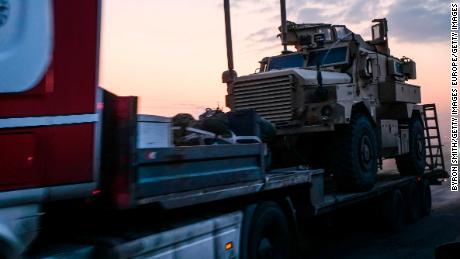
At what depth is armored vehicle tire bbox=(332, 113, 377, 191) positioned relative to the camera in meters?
Result: 9.23

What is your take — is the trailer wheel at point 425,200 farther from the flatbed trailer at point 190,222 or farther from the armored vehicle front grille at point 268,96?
the flatbed trailer at point 190,222

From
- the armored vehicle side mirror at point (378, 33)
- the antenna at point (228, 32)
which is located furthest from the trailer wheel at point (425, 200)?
the antenna at point (228, 32)

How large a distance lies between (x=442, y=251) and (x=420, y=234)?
7.62m

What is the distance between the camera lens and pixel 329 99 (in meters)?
9.52

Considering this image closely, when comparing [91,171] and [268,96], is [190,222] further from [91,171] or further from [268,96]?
[268,96]

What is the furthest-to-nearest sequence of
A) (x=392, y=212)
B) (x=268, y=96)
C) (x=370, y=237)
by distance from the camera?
(x=392, y=212) → (x=370, y=237) → (x=268, y=96)

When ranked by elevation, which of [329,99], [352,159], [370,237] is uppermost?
[329,99]

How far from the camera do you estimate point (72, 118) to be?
11.6 ft

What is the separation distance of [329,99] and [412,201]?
4126 mm

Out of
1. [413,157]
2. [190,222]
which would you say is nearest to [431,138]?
[413,157]

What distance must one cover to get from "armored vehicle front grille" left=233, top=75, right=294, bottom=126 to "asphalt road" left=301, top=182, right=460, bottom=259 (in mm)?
1965

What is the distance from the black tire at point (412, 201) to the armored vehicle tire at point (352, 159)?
272 centimetres

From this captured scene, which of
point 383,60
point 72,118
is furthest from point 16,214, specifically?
point 383,60

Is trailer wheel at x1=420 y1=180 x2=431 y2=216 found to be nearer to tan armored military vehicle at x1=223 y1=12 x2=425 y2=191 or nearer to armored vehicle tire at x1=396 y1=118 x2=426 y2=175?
armored vehicle tire at x1=396 y1=118 x2=426 y2=175
